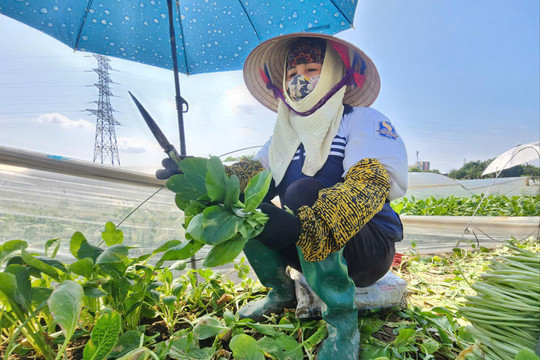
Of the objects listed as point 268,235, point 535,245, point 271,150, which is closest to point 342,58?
point 271,150

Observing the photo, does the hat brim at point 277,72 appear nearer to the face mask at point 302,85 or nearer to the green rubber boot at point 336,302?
the face mask at point 302,85

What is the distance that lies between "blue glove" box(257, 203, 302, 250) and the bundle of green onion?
281 millimetres

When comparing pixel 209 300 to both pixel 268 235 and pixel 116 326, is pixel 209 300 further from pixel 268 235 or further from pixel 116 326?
pixel 268 235

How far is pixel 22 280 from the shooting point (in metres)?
0.43

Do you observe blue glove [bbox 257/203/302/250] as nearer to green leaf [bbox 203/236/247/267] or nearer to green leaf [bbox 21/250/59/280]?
green leaf [bbox 203/236/247/267]

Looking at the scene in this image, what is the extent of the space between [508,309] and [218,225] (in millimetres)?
396

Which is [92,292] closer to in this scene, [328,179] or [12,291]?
[12,291]

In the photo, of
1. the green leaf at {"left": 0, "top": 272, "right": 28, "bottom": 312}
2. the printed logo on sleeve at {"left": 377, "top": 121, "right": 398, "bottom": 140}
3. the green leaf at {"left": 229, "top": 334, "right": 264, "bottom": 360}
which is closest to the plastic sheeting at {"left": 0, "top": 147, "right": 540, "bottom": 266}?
the green leaf at {"left": 0, "top": 272, "right": 28, "bottom": 312}

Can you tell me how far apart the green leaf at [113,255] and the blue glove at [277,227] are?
240mm

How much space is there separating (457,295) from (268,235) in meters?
0.87

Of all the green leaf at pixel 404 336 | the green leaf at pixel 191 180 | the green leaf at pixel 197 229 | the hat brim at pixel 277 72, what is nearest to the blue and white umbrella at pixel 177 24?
the hat brim at pixel 277 72

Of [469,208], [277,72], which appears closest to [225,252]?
[277,72]

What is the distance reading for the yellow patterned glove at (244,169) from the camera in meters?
0.74

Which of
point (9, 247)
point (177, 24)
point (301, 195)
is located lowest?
point (9, 247)
